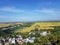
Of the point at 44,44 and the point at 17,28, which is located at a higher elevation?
the point at 17,28

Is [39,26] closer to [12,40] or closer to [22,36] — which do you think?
[22,36]

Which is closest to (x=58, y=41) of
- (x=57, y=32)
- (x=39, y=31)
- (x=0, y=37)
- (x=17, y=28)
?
(x=57, y=32)

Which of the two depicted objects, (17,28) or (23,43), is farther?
(17,28)

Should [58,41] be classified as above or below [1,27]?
below

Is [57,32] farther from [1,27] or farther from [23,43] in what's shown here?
[1,27]

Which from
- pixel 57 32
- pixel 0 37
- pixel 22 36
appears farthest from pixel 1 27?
pixel 57 32

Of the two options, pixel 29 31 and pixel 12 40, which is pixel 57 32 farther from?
pixel 12 40

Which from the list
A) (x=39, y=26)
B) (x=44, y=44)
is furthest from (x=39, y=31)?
(x=44, y=44)

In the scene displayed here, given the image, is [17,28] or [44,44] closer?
[44,44]
